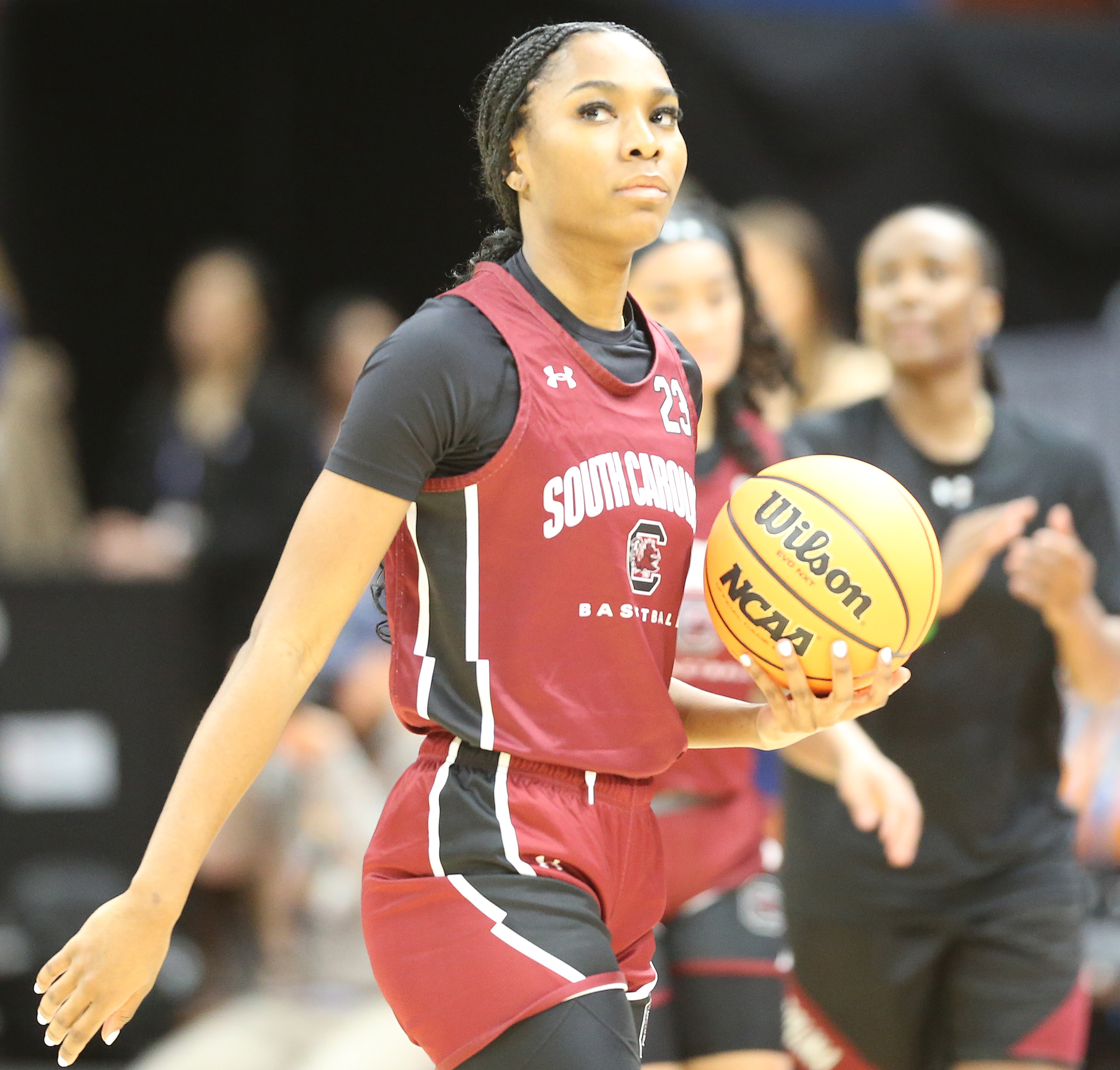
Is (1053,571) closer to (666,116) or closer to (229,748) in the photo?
(666,116)

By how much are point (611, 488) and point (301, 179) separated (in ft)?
24.1

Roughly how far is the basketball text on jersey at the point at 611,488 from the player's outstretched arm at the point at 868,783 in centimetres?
93

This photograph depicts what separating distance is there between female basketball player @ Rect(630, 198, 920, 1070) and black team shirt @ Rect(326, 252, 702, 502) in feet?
4.15

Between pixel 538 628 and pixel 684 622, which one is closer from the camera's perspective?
pixel 538 628

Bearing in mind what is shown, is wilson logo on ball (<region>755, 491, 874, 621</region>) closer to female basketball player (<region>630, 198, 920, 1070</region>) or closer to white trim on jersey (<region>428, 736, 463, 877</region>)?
white trim on jersey (<region>428, 736, 463, 877</region>)

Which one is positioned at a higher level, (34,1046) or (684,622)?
(684,622)

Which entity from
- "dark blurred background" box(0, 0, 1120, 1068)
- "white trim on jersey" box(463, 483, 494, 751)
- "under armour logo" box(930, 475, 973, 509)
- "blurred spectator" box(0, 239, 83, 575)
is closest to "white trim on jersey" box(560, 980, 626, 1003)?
"white trim on jersey" box(463, 483, 494, 751)

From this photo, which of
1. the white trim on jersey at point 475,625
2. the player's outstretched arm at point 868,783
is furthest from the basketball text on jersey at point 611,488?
the player's outstretched arm at point 868,783

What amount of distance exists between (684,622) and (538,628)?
142cm

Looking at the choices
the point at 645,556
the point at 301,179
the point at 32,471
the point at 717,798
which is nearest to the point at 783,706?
the point at 645,556

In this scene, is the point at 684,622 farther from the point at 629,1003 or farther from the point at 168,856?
the point at 168,856

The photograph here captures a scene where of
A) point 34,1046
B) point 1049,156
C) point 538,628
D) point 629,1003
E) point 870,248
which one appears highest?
point 1049,156

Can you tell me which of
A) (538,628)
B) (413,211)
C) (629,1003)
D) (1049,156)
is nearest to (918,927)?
(629,1003)

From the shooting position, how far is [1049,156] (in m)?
8.70
